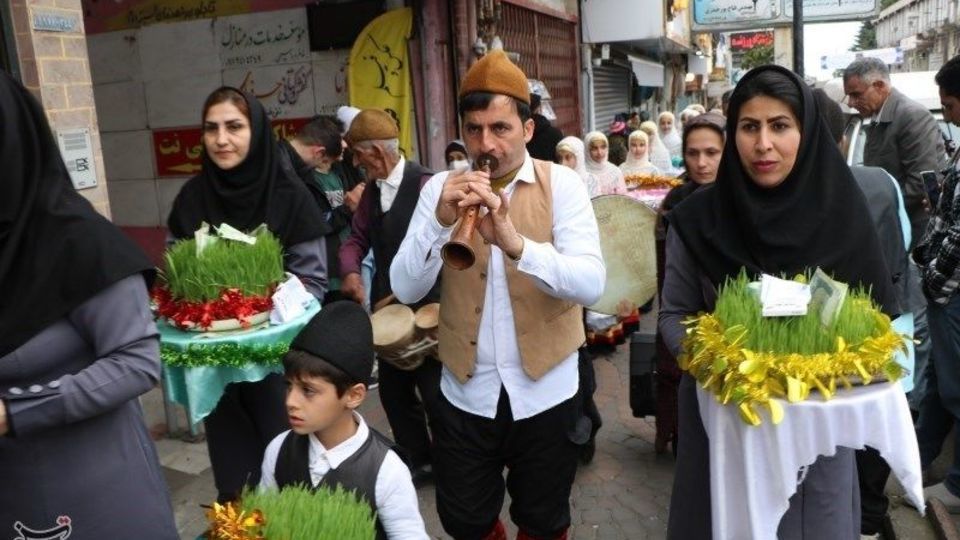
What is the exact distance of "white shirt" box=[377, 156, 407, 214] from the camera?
13.4 ft

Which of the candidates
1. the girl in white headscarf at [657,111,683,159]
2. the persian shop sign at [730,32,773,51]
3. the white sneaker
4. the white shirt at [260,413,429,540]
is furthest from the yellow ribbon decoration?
the persian shop sign at [730,32,773,51]

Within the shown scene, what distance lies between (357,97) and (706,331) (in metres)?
5.98

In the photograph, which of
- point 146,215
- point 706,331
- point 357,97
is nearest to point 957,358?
A: point 706,331

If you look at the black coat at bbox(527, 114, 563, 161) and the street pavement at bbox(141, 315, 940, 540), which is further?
the black coat at bbox(527, 114, 563, 161)

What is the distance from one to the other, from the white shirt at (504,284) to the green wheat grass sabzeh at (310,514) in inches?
30.5

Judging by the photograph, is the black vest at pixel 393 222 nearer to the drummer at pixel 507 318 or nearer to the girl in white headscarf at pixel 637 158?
the drummer at pixel 507 318

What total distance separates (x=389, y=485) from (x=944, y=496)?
2.94 meters

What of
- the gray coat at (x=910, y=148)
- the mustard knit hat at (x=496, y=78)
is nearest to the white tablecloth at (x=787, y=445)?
the mustard knit hat at (x=496, y=78)

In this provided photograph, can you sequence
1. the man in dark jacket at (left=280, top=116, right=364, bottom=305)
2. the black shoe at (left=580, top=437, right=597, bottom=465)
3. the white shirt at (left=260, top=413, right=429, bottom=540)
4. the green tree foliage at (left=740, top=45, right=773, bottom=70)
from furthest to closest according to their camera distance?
1. the green tree foliage at (left=740, top=45, right=773, bottom=70)
2. the man in dark jacket at (left=280, top=116, right=364, bottom=305)
3. the black shoe at (left=580, top=437, right=597, bottom=465)
4. the white shirt at (left=260, top=413, right=429, bottom=540)

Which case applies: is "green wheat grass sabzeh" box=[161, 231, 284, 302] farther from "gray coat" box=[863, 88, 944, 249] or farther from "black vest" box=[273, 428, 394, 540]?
"gray coat" box=[863, 88, 944, 249]

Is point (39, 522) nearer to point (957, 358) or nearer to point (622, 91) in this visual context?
point (957, 358)

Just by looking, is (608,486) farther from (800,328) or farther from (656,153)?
(656,153)

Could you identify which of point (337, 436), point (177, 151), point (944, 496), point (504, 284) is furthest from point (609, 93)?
→ point (337, 436)

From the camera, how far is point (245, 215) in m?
3.29
